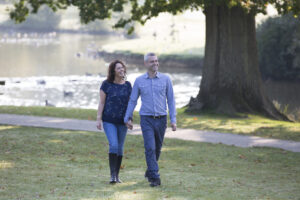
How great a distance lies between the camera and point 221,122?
748 inches

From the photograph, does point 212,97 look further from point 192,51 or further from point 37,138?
point 192,51

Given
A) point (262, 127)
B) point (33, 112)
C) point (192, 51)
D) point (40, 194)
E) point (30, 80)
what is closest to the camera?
point (40, 194)

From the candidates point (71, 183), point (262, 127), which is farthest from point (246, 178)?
point (262, 127)

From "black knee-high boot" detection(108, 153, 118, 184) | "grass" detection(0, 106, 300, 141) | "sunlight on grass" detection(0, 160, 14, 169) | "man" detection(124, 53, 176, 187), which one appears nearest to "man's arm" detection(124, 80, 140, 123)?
"man" detection(124, 53, 176, 187)

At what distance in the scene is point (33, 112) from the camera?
20328 mm

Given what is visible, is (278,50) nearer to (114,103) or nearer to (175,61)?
(175,61)

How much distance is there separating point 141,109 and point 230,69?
42.8 feet

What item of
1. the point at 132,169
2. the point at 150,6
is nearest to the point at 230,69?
the point at 150,6

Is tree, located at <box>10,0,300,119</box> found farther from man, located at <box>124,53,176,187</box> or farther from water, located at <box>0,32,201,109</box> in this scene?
man, located at <box>124,53,176,187</box>

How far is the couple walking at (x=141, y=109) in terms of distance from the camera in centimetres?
893

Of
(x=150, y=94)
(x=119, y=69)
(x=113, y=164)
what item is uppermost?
(x=119, y=69)

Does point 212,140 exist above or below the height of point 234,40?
below

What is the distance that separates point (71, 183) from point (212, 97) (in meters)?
13.0

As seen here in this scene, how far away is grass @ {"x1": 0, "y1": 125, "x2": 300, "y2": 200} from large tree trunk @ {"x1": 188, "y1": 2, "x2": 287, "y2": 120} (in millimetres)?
6640
